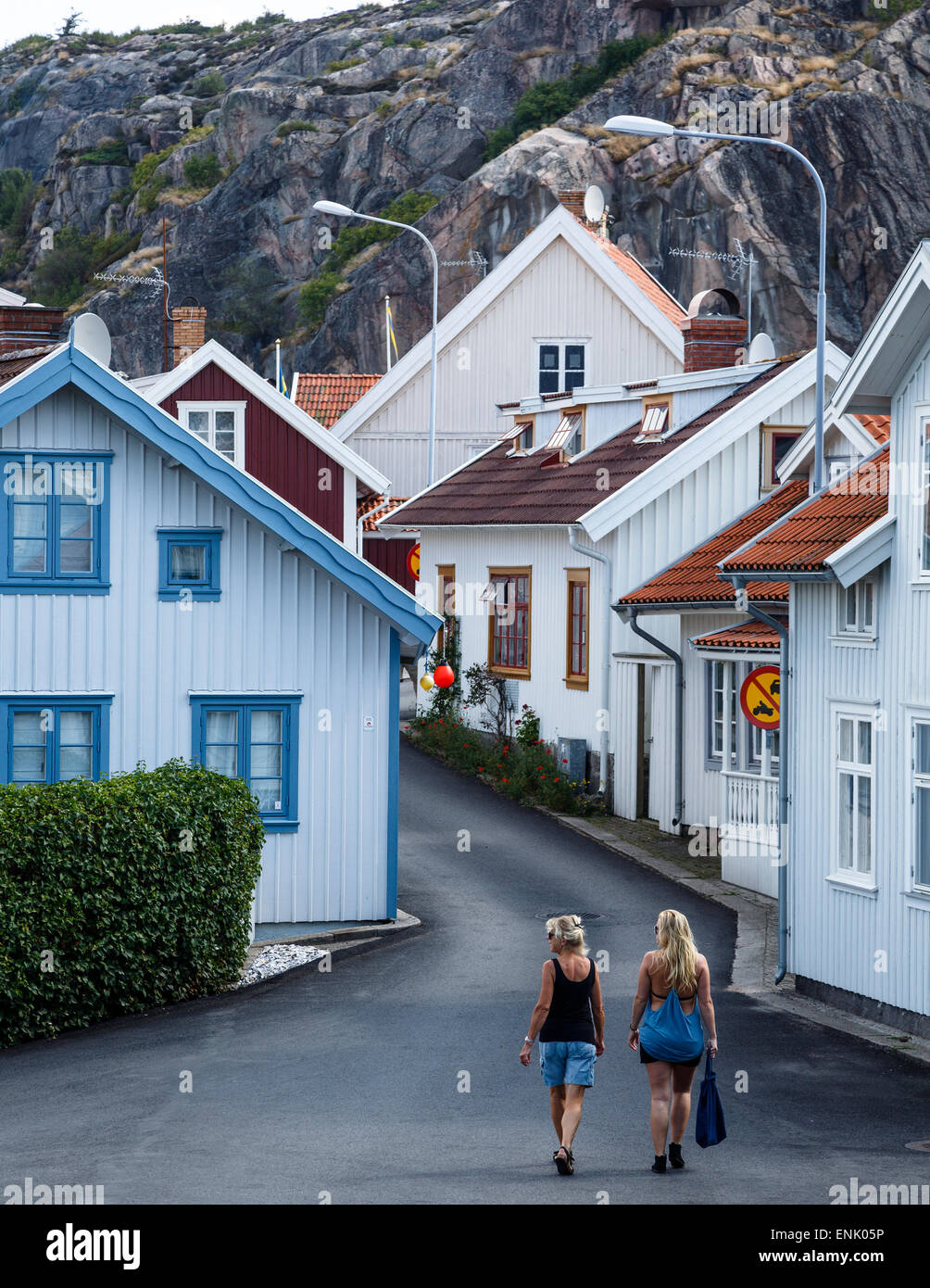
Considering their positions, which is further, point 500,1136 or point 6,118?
point 6,118

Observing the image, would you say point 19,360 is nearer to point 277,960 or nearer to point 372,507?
point 277,960

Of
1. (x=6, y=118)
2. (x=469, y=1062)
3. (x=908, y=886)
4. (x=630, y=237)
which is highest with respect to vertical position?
(x=6, y=118)

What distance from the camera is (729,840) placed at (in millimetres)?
21422

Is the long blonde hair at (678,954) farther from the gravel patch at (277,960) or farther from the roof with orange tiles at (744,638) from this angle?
the roof with orange tiles at (744,638)

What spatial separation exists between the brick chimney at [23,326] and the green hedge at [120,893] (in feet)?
29.1

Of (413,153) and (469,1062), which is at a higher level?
(413,153)

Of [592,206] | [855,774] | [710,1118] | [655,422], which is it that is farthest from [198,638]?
[592,206]

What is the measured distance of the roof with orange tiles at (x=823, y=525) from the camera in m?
15.4

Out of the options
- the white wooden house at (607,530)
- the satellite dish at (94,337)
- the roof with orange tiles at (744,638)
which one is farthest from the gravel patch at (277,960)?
the satellite dish at (94,337)

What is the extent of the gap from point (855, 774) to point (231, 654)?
22.9ft

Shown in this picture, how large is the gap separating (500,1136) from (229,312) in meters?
75.5

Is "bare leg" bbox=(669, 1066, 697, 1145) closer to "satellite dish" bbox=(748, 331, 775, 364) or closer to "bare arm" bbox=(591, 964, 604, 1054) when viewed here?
"bare arm" bbox=(591, 964, 604, 1054)
